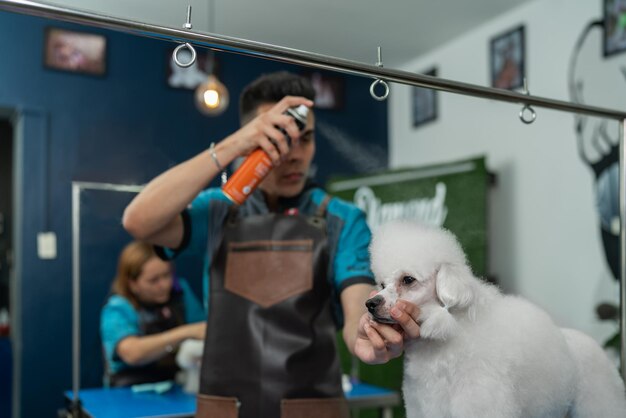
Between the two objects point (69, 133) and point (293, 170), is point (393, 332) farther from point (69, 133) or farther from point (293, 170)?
point (69, 133)

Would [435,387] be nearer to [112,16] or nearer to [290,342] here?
[290,342]

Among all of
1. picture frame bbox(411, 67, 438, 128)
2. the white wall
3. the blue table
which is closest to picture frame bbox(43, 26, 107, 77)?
the blue table

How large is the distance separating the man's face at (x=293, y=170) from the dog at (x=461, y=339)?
31 cm

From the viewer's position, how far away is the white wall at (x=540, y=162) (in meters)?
2.78

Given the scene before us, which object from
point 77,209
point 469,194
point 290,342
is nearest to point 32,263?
point 77,209

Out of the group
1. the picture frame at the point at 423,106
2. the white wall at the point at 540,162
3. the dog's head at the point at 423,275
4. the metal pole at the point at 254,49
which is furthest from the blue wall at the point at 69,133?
the picture frame at the point at 423,106

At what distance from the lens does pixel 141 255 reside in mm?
1690

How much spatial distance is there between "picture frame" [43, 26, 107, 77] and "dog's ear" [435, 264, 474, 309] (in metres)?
0.95

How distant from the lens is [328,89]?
210 cm

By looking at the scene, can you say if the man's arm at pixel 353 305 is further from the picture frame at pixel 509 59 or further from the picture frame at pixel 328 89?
the picture frame at pixel 509 59

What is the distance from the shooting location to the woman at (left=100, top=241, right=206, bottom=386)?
1.71 metres

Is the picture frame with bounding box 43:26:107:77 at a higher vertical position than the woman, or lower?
higher

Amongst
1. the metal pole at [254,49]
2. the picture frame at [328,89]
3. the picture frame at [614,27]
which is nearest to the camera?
the metal pole at [254,49]

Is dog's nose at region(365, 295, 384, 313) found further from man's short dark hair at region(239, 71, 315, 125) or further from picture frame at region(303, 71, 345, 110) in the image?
picture frame at region(303, 71, 345, 110)
